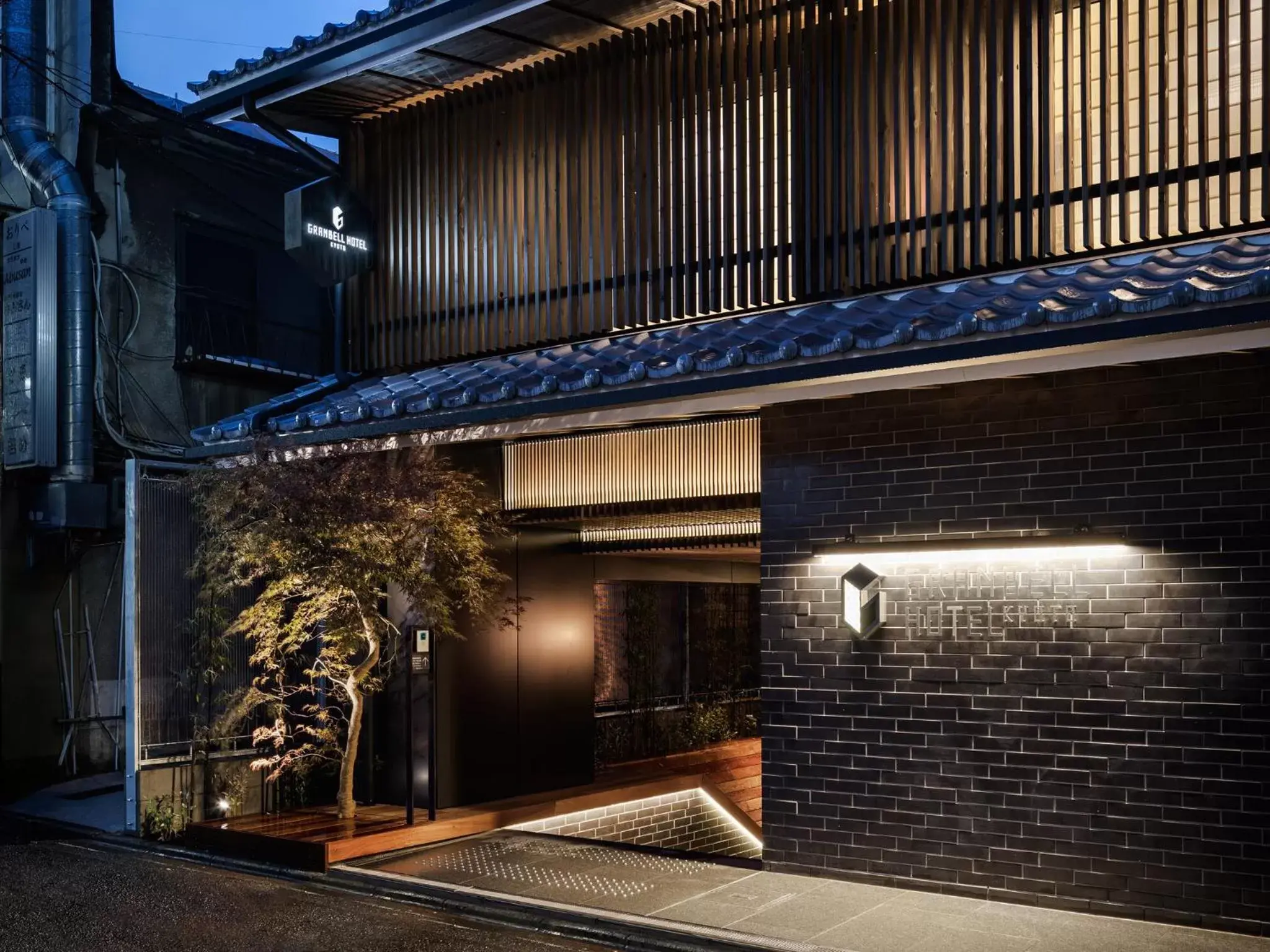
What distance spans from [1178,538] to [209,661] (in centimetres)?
857

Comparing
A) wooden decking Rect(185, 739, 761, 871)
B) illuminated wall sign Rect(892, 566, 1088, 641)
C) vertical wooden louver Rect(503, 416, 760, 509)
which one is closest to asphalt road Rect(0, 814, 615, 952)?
wooden decking Rect(185, 739, 761, 871)

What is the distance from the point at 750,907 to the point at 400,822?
4251 millimetres

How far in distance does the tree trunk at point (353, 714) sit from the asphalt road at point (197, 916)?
4.64 feet

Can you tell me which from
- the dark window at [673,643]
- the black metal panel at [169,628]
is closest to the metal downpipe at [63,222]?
the black metal panel at [169,628]

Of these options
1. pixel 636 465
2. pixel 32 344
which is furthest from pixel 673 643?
pixel 32 344

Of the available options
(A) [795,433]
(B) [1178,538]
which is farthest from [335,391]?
(B) [1178,538]

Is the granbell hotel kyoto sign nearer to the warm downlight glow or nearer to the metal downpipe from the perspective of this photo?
the warm downlight glow

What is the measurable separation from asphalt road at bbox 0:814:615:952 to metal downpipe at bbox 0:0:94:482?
5487mm

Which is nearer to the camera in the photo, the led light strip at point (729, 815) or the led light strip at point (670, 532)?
the led light strip at point (670, 532)

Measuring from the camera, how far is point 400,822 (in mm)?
11109

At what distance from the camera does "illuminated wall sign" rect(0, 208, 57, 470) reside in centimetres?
1413

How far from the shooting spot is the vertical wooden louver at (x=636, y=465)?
10.9m

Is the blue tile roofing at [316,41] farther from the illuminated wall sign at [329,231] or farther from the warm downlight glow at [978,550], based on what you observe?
the warm downlight glow at [978,550]

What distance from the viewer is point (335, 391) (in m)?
12.7
